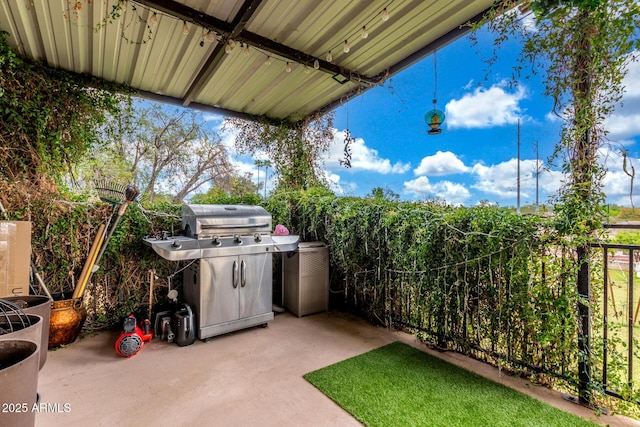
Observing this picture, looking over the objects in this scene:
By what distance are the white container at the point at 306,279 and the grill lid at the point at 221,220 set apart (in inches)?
22.9

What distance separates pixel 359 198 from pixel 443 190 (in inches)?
38.4

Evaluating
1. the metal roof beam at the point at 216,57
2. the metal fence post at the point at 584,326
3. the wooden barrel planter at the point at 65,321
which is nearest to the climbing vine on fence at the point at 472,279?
the metal fence post at the point at 584,326

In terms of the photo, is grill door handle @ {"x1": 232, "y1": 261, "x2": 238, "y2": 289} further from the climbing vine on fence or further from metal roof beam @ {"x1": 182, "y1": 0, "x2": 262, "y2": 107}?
metal roof beam @ {"x1": 182, "y1": 0, "x2": 262, "y2": 107}

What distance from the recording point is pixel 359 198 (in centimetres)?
363

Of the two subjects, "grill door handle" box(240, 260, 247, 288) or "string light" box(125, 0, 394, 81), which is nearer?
"string light" box(125, 0, 394, 81)

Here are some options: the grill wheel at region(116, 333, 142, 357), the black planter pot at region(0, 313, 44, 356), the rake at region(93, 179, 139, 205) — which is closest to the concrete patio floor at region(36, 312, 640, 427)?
the grill wheel at region(116, 333, 142, 357)

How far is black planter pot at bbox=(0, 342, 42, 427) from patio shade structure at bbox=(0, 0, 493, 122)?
8.88 feet

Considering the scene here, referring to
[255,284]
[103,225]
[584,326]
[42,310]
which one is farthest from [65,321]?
[584,326]

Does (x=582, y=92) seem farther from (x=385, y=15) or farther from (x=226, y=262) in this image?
(x=226, y=262)

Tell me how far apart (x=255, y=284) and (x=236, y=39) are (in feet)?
8.51

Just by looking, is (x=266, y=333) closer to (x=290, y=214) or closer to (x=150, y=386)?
(x=150, y=386)

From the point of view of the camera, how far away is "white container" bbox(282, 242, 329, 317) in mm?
3721

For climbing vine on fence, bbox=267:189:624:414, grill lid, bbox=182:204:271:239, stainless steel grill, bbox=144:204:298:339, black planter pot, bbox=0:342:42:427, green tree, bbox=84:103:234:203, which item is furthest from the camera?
green tree, bbox=84:103:234:203

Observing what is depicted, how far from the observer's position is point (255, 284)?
329 cm
